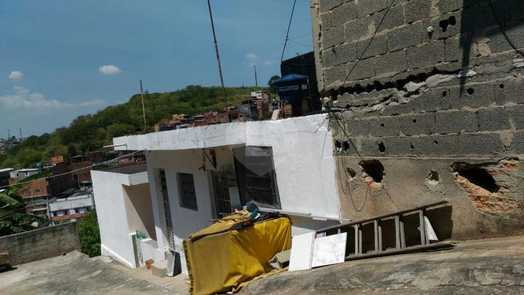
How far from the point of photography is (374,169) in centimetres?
718

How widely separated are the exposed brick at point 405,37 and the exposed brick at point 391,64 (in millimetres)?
100

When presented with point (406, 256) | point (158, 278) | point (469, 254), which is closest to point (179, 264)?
point (158, 278)

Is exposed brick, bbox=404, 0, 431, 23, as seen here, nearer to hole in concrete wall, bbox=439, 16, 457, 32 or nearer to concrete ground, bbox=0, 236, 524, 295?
hole in concrete wall, bbox=439, 16, 457, 32

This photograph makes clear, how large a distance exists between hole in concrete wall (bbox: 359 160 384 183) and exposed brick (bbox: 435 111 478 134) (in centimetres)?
122

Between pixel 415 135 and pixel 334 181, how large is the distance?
6.02ft

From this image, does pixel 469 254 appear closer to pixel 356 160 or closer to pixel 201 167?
pixel 356 160

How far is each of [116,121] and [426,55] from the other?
167 ft

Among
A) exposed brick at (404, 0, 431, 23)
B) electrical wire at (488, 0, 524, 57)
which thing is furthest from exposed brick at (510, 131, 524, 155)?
exposed brick at (404, 0, 431, 23)

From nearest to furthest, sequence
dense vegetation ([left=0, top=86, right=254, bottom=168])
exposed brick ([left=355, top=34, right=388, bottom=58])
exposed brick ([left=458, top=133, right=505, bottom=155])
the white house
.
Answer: exposed brick ([left=458, top=133, right=505, bottom=155])
exposed brick ([left=355, top=34, right=388, bottom=58])
the white house
dense vegetation ([left=0, top=86, right=254, bottom=168])

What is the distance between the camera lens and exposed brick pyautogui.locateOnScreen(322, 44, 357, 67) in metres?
7.00

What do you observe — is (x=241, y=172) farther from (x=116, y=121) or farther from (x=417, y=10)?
(x=116, y=121)

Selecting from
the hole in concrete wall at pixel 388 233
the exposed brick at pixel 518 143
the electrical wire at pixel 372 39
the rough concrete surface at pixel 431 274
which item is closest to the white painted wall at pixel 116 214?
the electrical wire at pixel 372 39

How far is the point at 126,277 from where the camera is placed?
1073 cm

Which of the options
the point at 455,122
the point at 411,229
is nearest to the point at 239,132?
the point at 411,229
